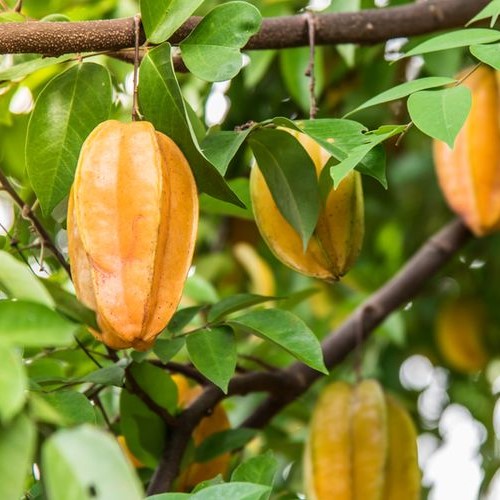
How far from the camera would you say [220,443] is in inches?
47.4

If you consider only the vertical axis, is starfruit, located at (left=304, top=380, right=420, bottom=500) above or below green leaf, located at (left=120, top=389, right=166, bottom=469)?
below

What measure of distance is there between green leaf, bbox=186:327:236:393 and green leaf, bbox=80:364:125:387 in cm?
8

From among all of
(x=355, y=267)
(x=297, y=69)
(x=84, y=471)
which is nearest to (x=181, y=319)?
(x=84, y=471)

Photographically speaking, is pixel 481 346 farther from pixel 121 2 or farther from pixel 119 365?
pixel 119 365

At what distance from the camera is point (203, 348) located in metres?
0.97

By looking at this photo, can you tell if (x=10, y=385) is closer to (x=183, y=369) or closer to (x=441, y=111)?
(x=441, y=111)

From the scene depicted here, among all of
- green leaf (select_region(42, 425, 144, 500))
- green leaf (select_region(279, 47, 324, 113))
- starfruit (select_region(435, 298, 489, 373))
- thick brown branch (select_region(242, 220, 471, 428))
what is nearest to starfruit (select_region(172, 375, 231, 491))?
thick brown branch (select_region(242, 220, 471, 428))

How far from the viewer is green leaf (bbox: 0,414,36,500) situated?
60cm

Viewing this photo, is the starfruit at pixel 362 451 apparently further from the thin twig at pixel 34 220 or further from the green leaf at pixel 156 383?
the thin twig at pixel 34 220

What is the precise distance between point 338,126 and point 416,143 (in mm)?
1408

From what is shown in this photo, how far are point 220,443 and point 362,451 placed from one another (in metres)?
0.21

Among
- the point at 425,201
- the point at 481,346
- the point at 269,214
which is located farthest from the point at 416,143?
the point at 269,214

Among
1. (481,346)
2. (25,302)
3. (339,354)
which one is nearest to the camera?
(25,302)

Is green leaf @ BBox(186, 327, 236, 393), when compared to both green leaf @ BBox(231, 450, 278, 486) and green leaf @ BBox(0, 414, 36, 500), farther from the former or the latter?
green leaf @ BBox(0, 414, 36, 500)
